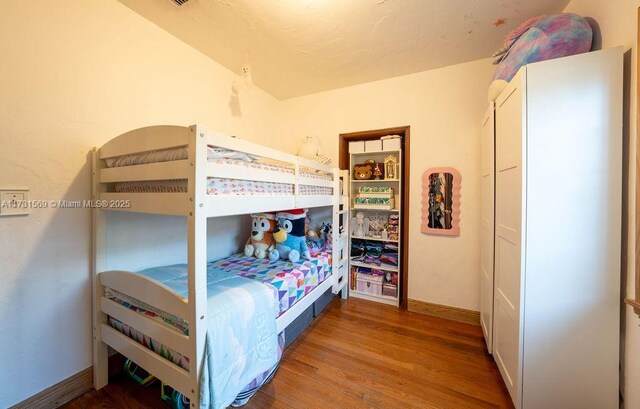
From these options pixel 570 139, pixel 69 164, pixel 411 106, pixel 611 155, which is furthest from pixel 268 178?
pixel 411 106

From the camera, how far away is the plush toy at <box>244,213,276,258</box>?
80.8 inches

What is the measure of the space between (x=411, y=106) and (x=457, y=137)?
0.54 meters

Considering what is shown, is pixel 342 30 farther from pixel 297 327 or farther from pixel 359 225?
pixel 297 327

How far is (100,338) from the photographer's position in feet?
4.36

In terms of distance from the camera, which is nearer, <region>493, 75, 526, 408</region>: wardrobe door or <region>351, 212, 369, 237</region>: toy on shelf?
<region>493, 75, 526, 408</region>: wardrobe door

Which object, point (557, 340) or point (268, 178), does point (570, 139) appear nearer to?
point (557, 340)

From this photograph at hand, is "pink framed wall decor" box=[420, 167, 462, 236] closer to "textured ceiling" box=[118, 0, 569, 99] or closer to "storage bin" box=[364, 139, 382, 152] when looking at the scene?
"storage bin" box=[364, 139, 382, 152]

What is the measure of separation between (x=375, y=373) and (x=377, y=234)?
1.43m

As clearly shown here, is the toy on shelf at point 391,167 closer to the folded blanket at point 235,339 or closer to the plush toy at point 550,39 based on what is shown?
the plush toy at point 550,39

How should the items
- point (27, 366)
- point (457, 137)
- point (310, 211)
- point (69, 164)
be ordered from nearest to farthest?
1. point (27, 366)
2. point (69, 164)
3. point (457, 137)
4. point (310, 211)

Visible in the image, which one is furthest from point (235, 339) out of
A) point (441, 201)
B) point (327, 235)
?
point (441, 201)

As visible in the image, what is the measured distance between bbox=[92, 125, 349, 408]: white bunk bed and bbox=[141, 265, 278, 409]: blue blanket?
5 cm

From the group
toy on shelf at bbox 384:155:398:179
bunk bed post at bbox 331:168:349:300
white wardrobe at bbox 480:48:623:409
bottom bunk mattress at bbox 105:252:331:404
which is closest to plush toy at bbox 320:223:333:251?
bunk bed post at bbox 331:168:349:300

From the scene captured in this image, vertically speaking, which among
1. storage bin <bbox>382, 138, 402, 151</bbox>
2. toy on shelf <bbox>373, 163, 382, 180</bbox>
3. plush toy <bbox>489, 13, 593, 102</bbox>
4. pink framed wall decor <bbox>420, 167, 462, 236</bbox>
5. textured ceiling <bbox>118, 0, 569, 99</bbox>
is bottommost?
pink framed wall decor <bbox>420, 167, 462, 236</bbox>
